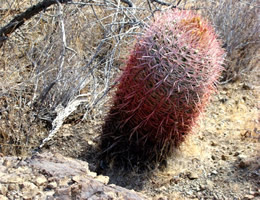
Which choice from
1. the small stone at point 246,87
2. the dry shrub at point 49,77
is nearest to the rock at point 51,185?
the dry shrub at point 49,77

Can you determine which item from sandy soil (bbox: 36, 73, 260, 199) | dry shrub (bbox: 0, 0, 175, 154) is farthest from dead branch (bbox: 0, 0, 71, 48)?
sandy soil (bbox: 36, 73, 260, 199)

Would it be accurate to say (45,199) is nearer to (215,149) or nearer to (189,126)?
(189,126)

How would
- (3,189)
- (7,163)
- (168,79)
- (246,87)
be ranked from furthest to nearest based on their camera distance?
(246,87) → (168,79) → (7,163) → (3,189)

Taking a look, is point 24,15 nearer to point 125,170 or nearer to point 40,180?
point 125,170

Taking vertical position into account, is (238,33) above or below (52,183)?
above

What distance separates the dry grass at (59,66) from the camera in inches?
139

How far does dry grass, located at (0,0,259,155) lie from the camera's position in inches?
139

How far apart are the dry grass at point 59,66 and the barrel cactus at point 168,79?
1.07 feet

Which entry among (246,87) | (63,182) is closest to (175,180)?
(63,182)

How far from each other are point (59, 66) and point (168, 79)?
1293 millimetres

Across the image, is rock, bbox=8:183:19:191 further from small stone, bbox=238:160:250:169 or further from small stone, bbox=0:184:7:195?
small stone, bbox=238:160:250:169

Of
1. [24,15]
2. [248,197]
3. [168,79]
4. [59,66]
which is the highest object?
[24,15]

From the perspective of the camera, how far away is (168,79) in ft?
9.66

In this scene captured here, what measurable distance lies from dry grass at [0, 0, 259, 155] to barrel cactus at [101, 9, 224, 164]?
1.07 ft
